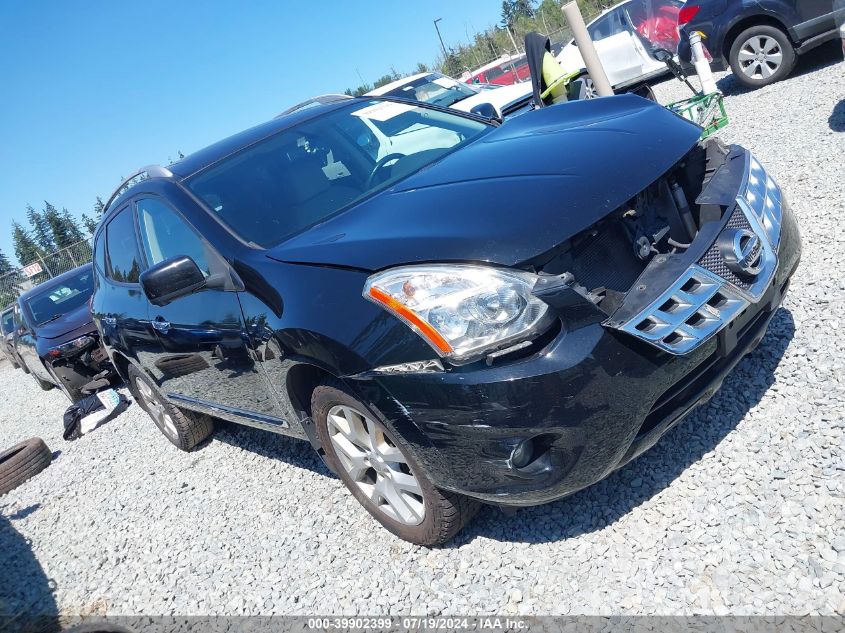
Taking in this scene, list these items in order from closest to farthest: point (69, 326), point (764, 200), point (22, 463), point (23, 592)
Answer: point (764, 200)
point (23, 592)
point (22, 463)
point (69, 326)

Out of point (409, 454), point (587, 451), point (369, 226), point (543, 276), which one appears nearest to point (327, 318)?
point (369, 226)

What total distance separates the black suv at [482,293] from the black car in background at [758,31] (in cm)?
567

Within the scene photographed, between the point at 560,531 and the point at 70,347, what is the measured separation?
283 inches

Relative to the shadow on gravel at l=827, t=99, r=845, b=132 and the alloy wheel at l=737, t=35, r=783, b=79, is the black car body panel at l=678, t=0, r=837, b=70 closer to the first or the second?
the alloy wheel at l=737, t=35, r=783, b=79

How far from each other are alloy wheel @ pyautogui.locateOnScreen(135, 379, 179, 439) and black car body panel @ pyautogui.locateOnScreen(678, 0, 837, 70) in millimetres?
7633

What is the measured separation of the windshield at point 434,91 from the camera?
10.7 meters

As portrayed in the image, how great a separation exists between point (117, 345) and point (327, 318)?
9.93ft

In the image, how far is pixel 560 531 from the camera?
8.23 feet

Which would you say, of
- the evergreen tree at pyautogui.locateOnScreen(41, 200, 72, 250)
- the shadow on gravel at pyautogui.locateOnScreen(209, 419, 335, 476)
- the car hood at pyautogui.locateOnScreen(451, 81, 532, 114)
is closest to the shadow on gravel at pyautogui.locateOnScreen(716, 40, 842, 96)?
the car hood at pyautogui.locateOnScreen(451, 81, 532, 114)

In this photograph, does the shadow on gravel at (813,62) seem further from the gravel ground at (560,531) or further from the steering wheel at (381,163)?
the steering wheel at (381,163)

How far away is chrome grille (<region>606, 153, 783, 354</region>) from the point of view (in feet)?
6.51

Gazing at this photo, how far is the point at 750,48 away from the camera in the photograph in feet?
25.7

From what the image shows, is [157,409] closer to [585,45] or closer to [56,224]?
[585,45]

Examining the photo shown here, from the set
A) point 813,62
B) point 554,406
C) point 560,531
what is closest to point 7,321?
point 560,531
